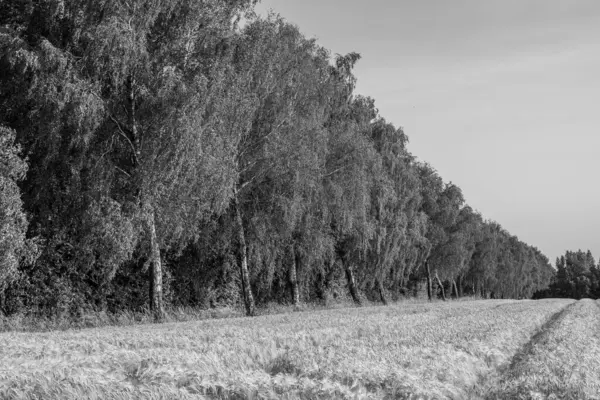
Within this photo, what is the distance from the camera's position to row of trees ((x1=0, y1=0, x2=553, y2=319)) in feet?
52.5

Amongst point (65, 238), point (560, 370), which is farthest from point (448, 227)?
point (560, 370)

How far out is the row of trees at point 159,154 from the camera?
631 inches

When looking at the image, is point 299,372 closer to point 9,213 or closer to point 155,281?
point 9,213

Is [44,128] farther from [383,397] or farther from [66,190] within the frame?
[383,397]

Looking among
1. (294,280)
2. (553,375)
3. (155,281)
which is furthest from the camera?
(294,280)

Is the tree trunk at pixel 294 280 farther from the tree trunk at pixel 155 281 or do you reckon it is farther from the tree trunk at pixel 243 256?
the tree trunk at pixel 155 281

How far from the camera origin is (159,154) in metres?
17.1

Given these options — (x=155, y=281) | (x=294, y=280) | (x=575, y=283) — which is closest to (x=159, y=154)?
(x=155, y=281)

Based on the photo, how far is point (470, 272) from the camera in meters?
76.8

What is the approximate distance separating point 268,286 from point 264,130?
9.17 m

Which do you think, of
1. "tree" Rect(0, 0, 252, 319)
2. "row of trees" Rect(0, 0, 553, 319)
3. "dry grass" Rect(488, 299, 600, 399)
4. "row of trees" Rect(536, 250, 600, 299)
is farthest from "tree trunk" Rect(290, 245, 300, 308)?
"row of trees" Rect(536, 250, 600, 299)

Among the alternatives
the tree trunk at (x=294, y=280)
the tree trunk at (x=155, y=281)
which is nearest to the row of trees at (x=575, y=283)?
the tree trunk at (x=294, y=280)

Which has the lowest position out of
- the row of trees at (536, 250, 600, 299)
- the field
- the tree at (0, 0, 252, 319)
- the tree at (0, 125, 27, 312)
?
the row of trees at (536, 250, 600, 299)

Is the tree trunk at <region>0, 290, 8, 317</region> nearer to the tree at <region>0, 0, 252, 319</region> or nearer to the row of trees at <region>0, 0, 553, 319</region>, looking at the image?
the row of trees at <region>0, 0, 553, 319</region>
